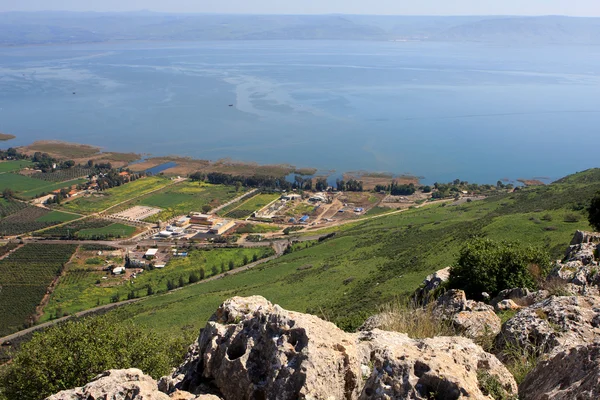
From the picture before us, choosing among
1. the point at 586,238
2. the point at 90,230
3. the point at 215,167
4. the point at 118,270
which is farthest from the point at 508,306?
the point at 215,167

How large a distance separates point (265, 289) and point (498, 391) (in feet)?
81.6

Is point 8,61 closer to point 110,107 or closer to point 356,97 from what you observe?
point 110,107

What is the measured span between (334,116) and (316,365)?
315 feet

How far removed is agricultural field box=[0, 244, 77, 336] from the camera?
1310 inches

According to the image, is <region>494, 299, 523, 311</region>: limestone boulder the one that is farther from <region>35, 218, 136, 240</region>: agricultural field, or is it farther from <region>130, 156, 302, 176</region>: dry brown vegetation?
<region>130, 156, 302, 176</region>: dry brown vegetation

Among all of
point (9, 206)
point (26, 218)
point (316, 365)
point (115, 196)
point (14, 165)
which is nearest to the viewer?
point (316, 365)

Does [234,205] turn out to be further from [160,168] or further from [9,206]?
[9,206]

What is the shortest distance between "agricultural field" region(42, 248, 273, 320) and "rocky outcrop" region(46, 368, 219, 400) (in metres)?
31.7

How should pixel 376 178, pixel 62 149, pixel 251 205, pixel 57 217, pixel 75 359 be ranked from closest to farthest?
pixel 75 359
pixel 57 217
pixel 251 205
pixel 376 178
pixel 62 149

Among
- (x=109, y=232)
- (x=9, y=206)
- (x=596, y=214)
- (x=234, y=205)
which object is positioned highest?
(x=596, y=214)

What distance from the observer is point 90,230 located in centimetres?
5028

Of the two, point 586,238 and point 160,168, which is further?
point 160,168

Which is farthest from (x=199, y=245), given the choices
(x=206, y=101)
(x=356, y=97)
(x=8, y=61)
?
(x=8, y=61)

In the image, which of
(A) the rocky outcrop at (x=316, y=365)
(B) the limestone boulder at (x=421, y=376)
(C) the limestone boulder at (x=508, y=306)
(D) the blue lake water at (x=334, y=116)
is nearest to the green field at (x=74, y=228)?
(D) the blue lake water at (x=334, y=116)
